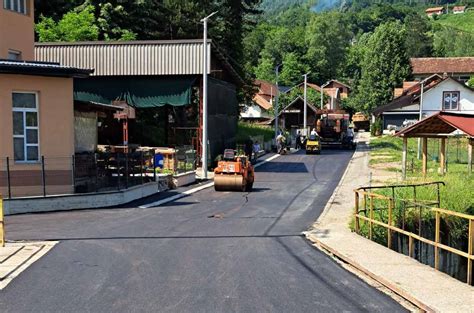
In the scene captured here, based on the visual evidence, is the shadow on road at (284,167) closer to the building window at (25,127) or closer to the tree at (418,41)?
the building window at (25,127)

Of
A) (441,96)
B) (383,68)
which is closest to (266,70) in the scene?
(383,68)

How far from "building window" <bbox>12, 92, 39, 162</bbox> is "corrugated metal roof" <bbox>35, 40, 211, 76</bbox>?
15163mm

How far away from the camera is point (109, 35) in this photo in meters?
47.2

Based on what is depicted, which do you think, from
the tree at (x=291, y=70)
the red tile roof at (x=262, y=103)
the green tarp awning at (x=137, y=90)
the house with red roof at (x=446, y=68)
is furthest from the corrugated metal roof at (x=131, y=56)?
the tree at (x=291, y=70)

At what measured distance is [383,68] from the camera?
293 ft

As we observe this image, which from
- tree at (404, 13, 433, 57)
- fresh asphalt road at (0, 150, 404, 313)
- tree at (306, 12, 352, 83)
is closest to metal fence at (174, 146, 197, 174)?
fresh asphalt road at (0, 150, 404, 313)

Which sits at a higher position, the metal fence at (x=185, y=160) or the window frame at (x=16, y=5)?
the window frame at (x=16, y=5)

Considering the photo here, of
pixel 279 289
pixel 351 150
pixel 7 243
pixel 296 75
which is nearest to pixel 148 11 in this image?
pixel 351 150

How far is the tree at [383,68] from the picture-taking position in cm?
8912

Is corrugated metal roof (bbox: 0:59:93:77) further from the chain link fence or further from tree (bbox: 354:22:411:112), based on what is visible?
tree (bbox: 354:22:411:112)

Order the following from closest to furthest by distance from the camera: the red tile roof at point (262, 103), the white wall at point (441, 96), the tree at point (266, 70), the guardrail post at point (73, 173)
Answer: the guardrail post at point (73, 173) < the white wall at point (441, 96) < the red tile roof at point (262, 103) < the tree at point (266, 70)

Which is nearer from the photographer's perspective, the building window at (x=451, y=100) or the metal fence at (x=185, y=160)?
the metal fence at (x=185, y=160)

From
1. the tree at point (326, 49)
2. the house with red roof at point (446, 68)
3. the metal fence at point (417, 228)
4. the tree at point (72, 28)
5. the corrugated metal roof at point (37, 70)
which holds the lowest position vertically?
the metal fence at point (417, 228)

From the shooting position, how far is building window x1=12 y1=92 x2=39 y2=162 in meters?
21.0
